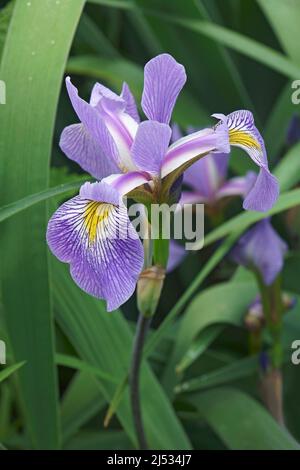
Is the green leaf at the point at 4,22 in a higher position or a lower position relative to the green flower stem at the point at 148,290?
higher

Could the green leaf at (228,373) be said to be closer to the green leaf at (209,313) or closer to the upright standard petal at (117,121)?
the green leaf at (209,313)

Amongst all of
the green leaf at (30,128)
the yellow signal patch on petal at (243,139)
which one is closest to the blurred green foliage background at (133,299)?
the green leaf at (30,128)

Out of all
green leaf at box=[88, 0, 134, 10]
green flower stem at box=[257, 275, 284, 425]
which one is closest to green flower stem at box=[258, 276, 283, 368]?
green flower stem at box=[257, 275, 284, 425]

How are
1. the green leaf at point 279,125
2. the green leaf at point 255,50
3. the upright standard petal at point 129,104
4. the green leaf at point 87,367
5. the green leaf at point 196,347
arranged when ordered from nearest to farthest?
the upright standard petal at point 129,104, the green leaf at point 87,367, the green leaf at point 196,347, the green leaf at point 255,50, the green leaf at point 279,125

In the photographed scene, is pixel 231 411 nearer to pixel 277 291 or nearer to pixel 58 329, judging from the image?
pixel 277 291

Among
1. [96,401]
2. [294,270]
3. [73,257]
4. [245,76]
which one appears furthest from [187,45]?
[73,257]

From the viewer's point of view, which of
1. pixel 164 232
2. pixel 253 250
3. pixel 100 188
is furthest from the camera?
pixel 253 250
